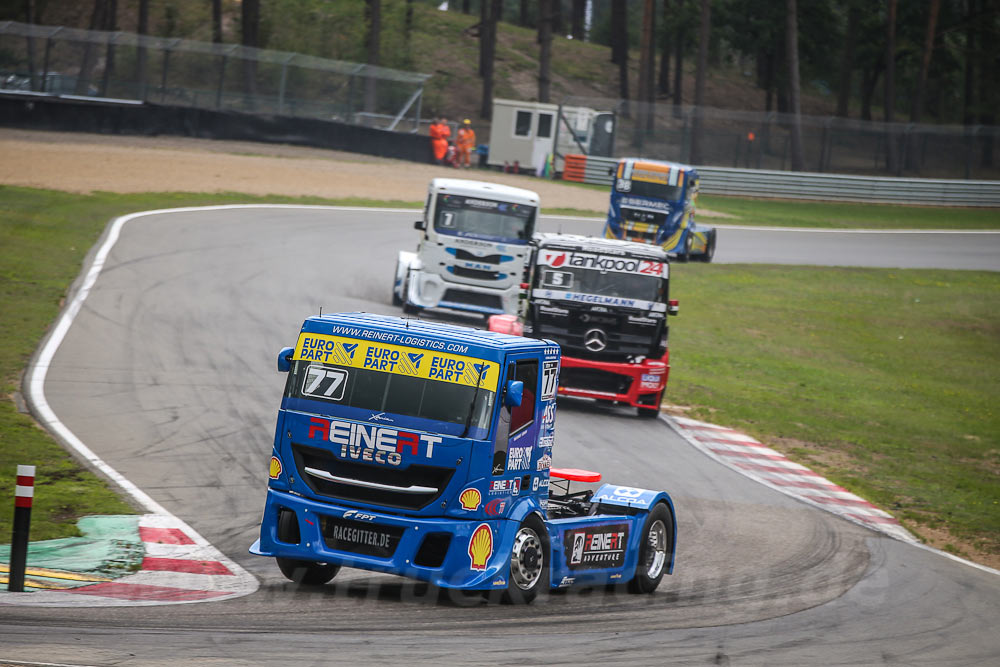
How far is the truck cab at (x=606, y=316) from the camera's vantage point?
19.1m

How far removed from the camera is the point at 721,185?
57.7m

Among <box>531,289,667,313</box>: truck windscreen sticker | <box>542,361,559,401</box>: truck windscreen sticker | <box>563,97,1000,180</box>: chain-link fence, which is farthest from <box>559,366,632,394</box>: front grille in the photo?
<box>563,97,1000,180</box>: chain-link fence

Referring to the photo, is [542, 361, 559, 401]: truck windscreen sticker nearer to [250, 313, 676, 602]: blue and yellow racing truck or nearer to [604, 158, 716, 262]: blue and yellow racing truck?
[250, 313, 676, 602]: blue and yellow racing truck

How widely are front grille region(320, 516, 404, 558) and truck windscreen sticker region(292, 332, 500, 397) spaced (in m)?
0.95

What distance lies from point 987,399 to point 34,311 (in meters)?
17.3

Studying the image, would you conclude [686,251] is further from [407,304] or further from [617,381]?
[617,381]

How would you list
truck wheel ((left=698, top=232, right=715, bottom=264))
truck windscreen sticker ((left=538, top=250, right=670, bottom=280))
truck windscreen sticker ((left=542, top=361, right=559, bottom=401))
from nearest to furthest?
truck windscreen sticker ((left=542, top=361, right=559, bottom=401)) → truck windscreen sticker ((left=538, top=250, right=670, bottom=280)) → truck wheel ((left=698, top=232, right=715, bottom=264))

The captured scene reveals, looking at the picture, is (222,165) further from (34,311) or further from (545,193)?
(34,311)

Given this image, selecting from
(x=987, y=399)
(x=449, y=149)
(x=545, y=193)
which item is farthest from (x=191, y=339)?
(x=449, y=149)

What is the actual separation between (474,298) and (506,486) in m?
15.5

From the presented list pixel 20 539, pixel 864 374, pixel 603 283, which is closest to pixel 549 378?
pixel 20 539

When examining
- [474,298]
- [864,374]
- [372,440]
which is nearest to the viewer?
[372,440]

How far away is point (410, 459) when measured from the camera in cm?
886

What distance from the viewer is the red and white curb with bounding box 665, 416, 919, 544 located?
49.0 feet
